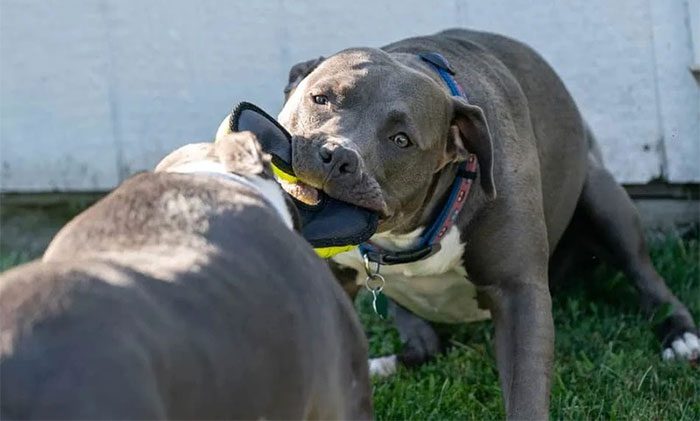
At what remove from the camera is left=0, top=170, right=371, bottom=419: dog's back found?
2307mm

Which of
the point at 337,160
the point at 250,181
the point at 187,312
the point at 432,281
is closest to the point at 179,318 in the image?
the point at 187,312

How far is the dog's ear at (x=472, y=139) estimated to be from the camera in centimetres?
442

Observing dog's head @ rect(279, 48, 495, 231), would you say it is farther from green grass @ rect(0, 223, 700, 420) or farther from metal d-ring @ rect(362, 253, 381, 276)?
green grass @ rect(0, 223, 700, 420)

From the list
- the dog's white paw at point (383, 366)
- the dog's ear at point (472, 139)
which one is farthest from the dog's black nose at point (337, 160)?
the dog's white paw at point (383, 366)

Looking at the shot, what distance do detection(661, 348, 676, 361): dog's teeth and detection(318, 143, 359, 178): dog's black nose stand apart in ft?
5.55

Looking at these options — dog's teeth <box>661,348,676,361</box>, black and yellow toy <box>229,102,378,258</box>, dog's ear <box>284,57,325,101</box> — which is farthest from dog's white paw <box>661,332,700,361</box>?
dog's ear <box>284,57,325,101</box>

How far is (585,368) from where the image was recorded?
195 inches

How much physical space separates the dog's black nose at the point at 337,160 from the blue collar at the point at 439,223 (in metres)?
0.62

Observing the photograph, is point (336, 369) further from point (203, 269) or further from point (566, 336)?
point (566, 336)

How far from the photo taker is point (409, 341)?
5305 millimetres

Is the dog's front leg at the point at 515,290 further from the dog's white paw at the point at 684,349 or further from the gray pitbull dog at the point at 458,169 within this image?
the dog's white paw at the point at 684,349

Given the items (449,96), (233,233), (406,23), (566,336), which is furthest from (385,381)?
(233,233)

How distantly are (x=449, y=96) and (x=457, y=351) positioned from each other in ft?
4.03

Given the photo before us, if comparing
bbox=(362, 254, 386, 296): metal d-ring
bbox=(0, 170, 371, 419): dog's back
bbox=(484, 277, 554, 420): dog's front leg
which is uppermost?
bbox=(0, 170, 371, 419): dog's back
